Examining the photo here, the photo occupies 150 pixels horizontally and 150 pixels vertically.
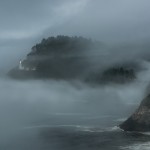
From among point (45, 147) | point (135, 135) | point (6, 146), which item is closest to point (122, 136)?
point (135, 135)

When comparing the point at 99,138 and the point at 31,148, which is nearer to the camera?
the point at 31,148

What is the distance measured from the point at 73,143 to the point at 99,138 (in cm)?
1266

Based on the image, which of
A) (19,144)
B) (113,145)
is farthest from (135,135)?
(19,144)

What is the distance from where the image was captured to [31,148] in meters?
182

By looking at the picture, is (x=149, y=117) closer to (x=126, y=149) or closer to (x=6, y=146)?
(x=126, y=149)

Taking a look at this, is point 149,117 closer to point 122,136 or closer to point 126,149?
point 122,136

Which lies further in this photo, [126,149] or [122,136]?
[122,136]

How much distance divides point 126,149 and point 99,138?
28.8 metres

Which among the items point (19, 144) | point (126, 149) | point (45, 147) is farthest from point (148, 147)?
point (19, 144)

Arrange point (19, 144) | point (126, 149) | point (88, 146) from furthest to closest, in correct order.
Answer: point (19, 144) → point (88, 146) → point (126, 149)

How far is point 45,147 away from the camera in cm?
18250

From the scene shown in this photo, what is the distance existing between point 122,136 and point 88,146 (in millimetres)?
20471

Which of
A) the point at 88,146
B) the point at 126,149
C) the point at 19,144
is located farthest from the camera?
the point at 19,144

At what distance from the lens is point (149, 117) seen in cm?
19988
